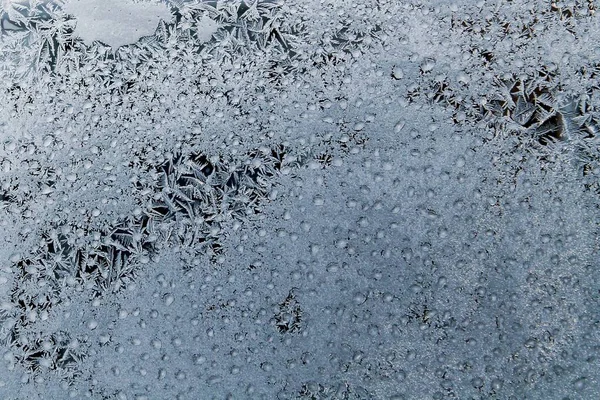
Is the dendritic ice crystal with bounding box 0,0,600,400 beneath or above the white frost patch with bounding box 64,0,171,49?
beneath

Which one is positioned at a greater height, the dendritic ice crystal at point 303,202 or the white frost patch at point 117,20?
the white frost patch at point 117,20

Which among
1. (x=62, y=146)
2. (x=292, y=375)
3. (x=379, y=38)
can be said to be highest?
(x=379, y=38)

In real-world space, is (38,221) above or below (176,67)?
below

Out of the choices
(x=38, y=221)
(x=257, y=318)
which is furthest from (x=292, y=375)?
(x=38, y=221)

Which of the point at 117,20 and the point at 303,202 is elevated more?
the point at 117,20

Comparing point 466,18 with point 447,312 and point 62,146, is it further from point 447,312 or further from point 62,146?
point 62,146
